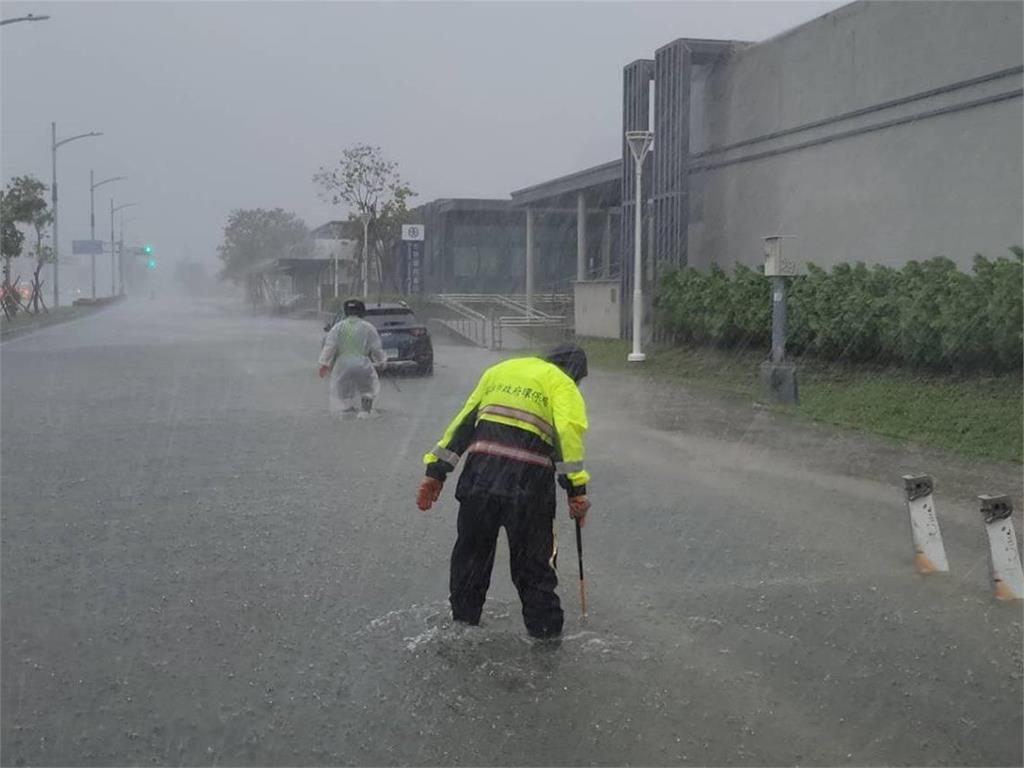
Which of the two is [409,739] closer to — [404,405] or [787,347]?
[404,405]

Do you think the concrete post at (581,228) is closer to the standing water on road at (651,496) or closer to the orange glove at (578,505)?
the standing water on road at (651,496)

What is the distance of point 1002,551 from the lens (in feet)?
22.5

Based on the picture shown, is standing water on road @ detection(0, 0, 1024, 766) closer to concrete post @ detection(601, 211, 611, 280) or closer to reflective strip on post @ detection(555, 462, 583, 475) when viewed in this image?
reflective strip on post @ detection(555, 462, 583, 475)

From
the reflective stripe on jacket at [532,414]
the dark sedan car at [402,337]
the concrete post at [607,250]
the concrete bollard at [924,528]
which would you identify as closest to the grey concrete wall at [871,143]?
the dark sedan car at [402,337]

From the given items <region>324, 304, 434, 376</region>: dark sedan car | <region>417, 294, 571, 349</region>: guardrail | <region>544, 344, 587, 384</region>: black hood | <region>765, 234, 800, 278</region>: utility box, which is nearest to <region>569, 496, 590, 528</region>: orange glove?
<region>544, 344, 587, 384</region>: black hood

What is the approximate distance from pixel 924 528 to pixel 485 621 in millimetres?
3012

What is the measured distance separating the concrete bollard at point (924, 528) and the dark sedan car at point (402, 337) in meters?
15.1

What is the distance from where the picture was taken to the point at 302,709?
16.6ft

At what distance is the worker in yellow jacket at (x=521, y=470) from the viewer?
5.73 metres

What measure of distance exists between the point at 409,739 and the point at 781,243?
Result: 1218 cm

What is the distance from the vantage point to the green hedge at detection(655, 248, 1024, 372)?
45.0 ft

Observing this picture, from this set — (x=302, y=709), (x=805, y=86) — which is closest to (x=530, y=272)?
(x=805, y=86)

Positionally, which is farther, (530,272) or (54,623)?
(530,272)

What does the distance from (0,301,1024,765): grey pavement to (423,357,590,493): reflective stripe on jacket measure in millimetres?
938
